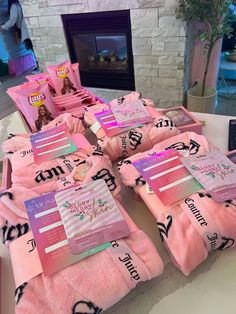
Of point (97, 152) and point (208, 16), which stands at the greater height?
point (208, 16)

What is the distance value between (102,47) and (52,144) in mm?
1825

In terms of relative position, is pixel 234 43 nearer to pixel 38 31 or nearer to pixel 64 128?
pixel 38 31

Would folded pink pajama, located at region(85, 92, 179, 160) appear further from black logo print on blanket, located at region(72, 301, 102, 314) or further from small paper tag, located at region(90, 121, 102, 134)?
black logo print on blanket, located at region(72, 301, 102, 314)

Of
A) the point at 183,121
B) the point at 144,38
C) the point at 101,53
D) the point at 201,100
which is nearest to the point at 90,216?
the point at 183,121

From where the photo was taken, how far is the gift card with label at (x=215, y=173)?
50 cm

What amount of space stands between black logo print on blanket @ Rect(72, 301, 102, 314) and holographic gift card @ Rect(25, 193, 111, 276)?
6 centimetres

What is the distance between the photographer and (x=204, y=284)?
461 millimetres

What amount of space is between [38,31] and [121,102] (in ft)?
5.48

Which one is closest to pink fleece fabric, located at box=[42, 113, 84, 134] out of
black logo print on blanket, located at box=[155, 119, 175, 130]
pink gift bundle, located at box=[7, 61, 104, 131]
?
pink gift bundle, located at box=[7, 61, 104, 131]

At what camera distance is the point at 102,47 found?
225 cm

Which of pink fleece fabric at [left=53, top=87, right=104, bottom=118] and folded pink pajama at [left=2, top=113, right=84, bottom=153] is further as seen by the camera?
pink fleece fabric at [left=53, top=87, right=104, bottom=118]

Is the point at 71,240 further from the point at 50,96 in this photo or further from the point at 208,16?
the point at 208,16

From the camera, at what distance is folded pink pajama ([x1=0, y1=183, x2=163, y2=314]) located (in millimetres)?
375

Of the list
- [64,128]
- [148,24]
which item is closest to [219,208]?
[64,128]
